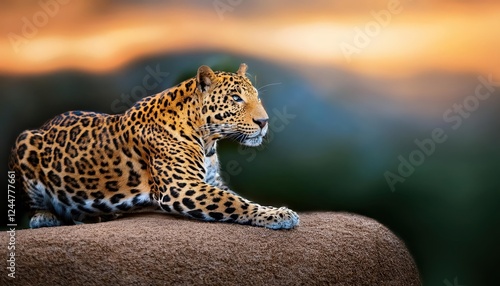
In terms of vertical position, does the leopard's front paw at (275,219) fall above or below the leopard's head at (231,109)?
below

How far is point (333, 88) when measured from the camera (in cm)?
565

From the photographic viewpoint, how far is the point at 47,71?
19.1ft

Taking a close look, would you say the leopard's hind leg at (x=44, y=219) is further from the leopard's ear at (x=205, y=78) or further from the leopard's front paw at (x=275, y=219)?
the leopard's front paw at (x=275, y=219)

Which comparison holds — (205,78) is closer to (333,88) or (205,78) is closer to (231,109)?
(231,109)

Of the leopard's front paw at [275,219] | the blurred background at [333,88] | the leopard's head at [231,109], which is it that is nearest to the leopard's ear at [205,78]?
the leopard's head at [231,109]

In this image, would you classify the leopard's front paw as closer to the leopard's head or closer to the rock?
the rock

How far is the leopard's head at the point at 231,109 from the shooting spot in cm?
487

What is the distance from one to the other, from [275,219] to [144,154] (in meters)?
1.11

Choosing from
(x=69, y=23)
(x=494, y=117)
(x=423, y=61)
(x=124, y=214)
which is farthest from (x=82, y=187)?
(x=494, y=117)

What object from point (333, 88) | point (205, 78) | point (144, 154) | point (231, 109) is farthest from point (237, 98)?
point (333, 88)

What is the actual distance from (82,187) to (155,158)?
607 mm

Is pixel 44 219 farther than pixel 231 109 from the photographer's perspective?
Yes

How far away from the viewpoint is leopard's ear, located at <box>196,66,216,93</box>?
488 cm

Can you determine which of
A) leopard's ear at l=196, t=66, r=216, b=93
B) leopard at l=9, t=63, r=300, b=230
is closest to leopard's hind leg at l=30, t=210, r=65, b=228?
leopard at l=9, t=63, r=300, b=230
